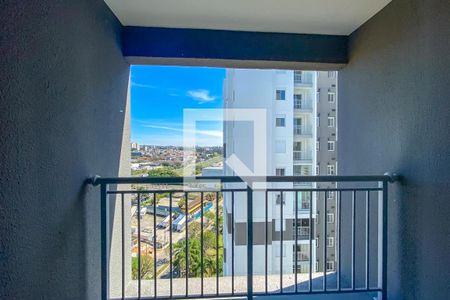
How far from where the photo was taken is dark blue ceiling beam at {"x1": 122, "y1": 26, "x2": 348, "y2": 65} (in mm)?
2686

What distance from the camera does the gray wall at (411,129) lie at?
1.70 metres

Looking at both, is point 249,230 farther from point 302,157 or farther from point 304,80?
point 304,80

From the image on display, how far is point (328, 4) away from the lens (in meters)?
2.21

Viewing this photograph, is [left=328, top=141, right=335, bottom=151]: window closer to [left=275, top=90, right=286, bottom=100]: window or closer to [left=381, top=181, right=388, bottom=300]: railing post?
[left=275, top=90, right=286, bottom=100]: window

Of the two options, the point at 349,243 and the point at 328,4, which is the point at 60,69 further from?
the point at 349,243

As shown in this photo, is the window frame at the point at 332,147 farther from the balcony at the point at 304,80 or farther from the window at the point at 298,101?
the balcony at the point at 304,80

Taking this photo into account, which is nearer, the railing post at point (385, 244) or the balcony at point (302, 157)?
the railing post at point (385, 244)

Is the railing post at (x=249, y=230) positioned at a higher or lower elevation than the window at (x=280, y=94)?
lower

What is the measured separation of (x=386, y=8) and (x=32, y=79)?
2.29 metres

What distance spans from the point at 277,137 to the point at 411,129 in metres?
1.49
